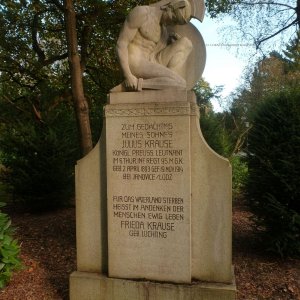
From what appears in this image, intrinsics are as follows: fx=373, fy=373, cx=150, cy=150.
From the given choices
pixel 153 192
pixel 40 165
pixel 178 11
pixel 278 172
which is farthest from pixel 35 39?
pixel 153 192

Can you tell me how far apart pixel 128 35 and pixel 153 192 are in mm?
1838

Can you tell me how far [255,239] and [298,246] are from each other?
2.67ft

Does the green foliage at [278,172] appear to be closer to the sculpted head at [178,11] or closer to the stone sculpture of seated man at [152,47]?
the stone sculpture of seated man at [152,47]

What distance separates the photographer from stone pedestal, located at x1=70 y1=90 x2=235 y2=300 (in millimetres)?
4023

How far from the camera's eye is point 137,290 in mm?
4117

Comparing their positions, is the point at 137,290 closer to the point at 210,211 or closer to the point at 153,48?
the point at 210,211

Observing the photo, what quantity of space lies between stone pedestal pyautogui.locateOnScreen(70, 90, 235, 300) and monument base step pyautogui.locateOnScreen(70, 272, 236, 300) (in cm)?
1

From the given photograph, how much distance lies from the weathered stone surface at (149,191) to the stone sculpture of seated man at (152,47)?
364 mm

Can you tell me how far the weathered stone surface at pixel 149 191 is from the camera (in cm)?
403

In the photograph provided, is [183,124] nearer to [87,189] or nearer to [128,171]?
[128,171]

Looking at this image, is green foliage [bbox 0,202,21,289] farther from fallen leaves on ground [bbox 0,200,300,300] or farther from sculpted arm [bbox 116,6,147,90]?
sculpted arm [bbox 116,6,147,90]

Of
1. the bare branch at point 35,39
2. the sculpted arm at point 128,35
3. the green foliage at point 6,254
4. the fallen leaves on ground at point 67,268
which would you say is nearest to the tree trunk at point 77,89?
the fallen leaves on ground at point 67,268

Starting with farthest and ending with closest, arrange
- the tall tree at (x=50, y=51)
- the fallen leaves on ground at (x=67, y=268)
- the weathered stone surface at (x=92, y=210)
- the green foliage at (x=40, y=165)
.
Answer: the tall tree at (x=50, y=51) < the green foliage at (x=40, y=165) < the fallen leaves on ground at (x=67, y=268) < the weathered stone surface at (x=92, y=210)

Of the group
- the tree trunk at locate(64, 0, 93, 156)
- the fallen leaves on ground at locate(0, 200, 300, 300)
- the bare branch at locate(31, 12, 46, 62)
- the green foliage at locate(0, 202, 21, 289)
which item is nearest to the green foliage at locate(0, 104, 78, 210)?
the tree trunk at locate(64, 0, 93, 156)
